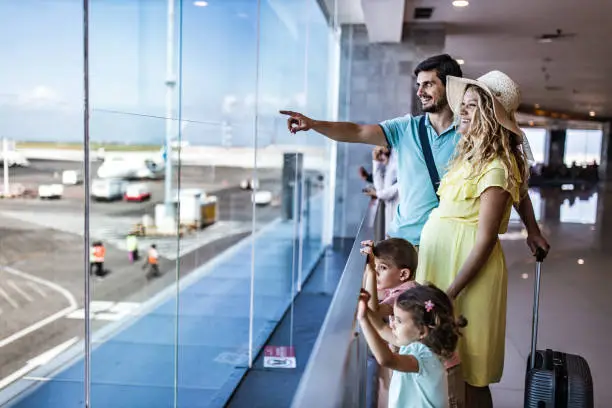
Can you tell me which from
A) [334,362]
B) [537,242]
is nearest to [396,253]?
[537,242]

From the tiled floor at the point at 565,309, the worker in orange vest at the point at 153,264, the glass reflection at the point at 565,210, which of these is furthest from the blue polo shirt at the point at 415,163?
the worker in orange vest at the point at 153,264

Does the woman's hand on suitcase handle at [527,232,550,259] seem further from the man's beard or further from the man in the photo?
the man's beard

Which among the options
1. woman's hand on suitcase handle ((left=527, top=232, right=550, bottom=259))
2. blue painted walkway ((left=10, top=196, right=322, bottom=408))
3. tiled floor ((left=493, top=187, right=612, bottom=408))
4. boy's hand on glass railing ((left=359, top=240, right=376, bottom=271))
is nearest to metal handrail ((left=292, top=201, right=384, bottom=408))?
boy's hand on glass railing ((left=359, top=240, right=376, bottom=271))

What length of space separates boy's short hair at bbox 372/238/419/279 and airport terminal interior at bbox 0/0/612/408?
0.35 feet

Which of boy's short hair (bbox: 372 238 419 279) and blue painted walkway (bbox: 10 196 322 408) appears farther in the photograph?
blue painted walkway (bbox: 10 196 322 408)

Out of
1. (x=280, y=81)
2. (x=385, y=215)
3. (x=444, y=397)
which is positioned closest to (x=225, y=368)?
(x=385, y=215)

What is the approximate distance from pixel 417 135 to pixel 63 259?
11.0 meters

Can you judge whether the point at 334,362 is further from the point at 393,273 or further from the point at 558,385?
the point at 558,385

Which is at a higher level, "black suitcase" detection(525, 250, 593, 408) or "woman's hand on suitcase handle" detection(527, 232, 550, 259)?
"woman's hand on suitcase handle" detection(527, 232, 550, 259)

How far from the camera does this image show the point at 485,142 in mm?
1673

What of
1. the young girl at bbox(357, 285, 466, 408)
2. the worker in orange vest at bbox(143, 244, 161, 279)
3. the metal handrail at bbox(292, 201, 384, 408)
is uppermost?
the metal handrail at bbox(292, 201, 384, 408)

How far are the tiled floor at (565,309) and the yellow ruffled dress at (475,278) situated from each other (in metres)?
1.16

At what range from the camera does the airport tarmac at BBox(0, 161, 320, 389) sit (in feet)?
21.1

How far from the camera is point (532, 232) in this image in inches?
83.7
